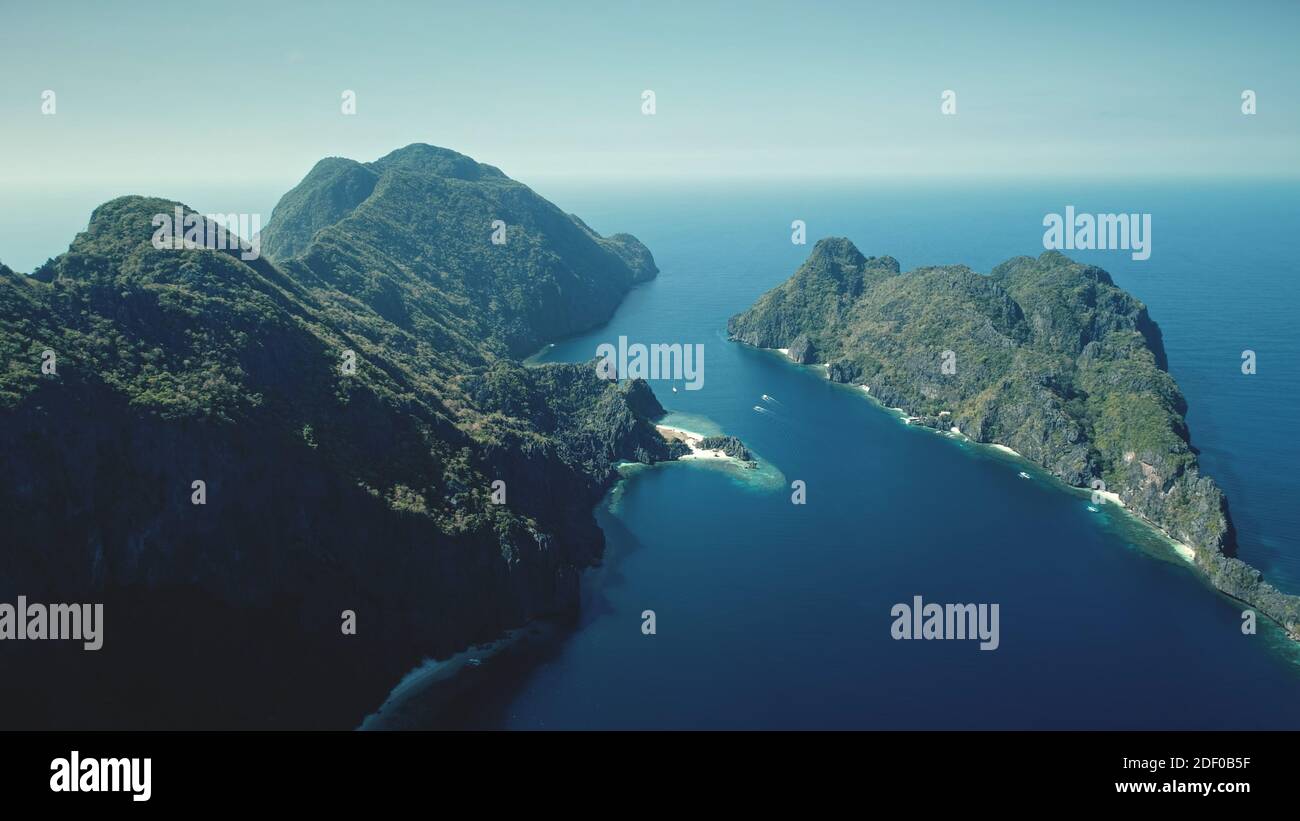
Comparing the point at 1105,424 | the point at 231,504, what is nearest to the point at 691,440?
the point at 1105,424

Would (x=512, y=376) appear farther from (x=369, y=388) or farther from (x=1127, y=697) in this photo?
(x=1127, y=697)

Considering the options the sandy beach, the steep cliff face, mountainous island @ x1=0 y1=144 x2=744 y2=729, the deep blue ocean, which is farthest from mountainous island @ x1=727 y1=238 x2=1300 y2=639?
mountainous island @ x1=0 y1=144 x2=744 y2=729

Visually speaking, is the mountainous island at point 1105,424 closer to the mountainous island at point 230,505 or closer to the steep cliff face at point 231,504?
the steep cliff face at point 231,504

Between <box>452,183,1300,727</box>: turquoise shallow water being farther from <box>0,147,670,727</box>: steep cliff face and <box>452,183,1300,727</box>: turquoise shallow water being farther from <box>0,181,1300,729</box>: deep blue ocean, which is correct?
<box>0,147,670,727</box>: steep cliff face

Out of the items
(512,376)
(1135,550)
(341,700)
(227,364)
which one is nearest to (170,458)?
(227,364)

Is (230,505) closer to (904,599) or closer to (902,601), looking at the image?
(902,601)
